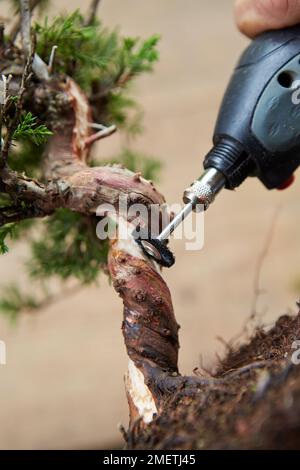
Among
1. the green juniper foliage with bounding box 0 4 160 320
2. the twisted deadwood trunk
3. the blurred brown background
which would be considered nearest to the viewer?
the twisted deadwood trunk

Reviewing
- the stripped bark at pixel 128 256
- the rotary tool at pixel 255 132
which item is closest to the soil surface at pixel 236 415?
the stripped bark at pixel 128 256

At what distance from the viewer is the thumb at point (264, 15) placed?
704 mm

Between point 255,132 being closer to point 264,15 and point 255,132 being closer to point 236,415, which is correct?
point 264,15

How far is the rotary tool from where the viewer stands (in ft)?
2.15

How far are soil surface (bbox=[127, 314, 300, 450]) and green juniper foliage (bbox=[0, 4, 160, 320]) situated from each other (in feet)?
0.86

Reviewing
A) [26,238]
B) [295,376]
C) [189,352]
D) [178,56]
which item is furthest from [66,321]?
[295,376]

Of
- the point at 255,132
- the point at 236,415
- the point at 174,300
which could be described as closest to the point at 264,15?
the point at 255,132

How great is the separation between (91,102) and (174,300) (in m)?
0.73

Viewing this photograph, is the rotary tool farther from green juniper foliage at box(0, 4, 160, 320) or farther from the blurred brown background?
the blurred brown background

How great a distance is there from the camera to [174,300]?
147cm

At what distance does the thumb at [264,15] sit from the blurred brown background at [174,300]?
0.60 metres

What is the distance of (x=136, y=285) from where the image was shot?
0.64m

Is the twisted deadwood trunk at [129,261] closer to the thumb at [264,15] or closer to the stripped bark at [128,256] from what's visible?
the stripped bark at [128,256]
